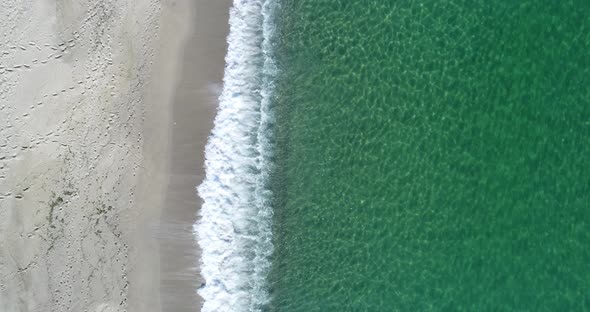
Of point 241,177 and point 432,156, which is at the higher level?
point 432,156

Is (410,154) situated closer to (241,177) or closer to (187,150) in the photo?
(241,177)

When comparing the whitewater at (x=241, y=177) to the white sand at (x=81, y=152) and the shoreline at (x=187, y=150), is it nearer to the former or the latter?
the shoreline at (x=187, y=150)

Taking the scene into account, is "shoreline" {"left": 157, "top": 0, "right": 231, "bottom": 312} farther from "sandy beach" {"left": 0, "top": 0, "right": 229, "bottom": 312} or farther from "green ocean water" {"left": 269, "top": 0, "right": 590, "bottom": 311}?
"green ocean water" {"left": 269, "top": 0, "right": 590, "bottom": 311}

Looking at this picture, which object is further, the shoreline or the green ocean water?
the green ocean water

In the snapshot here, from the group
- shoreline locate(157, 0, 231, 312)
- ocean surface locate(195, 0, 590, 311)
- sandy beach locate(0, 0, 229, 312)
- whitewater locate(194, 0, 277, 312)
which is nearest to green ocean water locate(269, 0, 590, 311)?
ocean surface locate(195, 0, 590, 311)

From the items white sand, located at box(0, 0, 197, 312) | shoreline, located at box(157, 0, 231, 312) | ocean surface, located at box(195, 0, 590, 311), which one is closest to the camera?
white sand, located at box(0, 0, 197, 312)

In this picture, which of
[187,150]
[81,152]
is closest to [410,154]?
[187,150]
